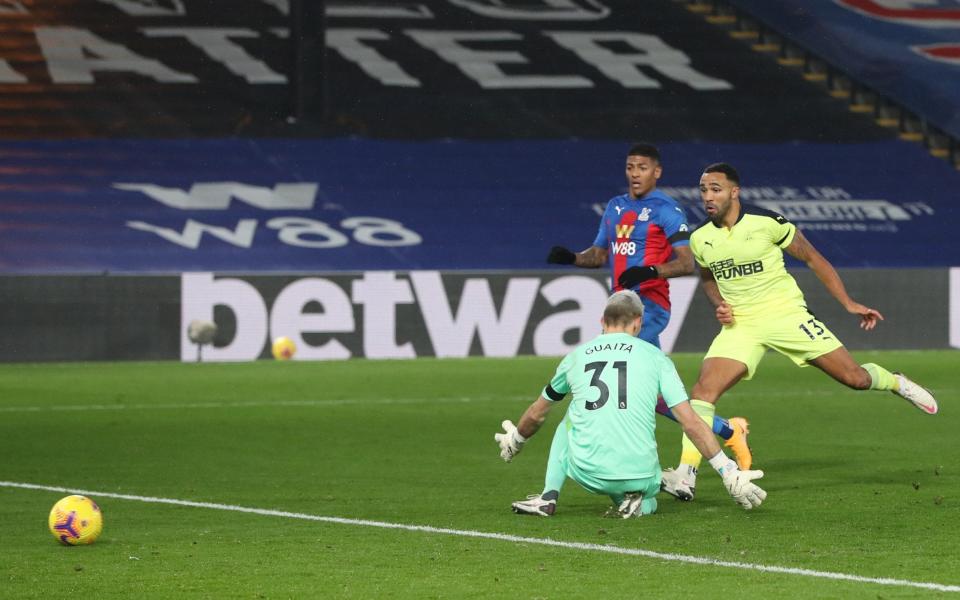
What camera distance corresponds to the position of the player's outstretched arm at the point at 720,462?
8242mm

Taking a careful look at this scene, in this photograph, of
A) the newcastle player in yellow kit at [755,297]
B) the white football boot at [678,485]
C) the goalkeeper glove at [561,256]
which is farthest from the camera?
the goalkeeper glove at [561,256]

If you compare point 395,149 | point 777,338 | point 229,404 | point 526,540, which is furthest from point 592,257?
point 395,149

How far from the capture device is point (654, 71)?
30703 millimetres

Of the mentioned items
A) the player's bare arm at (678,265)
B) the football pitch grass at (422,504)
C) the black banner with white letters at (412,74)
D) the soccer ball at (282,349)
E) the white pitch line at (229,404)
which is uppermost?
the player's bare arm at (678,265)

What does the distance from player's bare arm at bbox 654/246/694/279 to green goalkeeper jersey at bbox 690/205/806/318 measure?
0.16 m

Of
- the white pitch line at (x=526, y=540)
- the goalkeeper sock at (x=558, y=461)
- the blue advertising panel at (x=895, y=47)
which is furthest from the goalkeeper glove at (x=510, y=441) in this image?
the blue advertising panel at (x=895, y=47)

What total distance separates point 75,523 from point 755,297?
449 centimetres

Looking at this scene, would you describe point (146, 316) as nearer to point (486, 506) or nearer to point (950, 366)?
point (950, 366)

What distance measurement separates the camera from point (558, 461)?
8.84 m

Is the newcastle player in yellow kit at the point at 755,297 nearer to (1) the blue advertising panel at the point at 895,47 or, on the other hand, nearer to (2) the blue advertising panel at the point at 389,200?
(2) the blue advertising panel at the point at 389,200

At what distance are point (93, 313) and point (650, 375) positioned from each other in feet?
48.4

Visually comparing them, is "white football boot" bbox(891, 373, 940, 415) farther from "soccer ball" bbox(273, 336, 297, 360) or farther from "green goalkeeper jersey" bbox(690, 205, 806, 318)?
"soccer ball" bbox(273, 336, 297, 360)

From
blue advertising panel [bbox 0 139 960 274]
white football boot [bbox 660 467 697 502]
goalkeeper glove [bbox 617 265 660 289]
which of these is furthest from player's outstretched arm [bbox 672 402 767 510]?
blue advertising panel [bbox 0 139 960 274]

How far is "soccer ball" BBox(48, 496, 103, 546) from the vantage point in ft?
26.3
